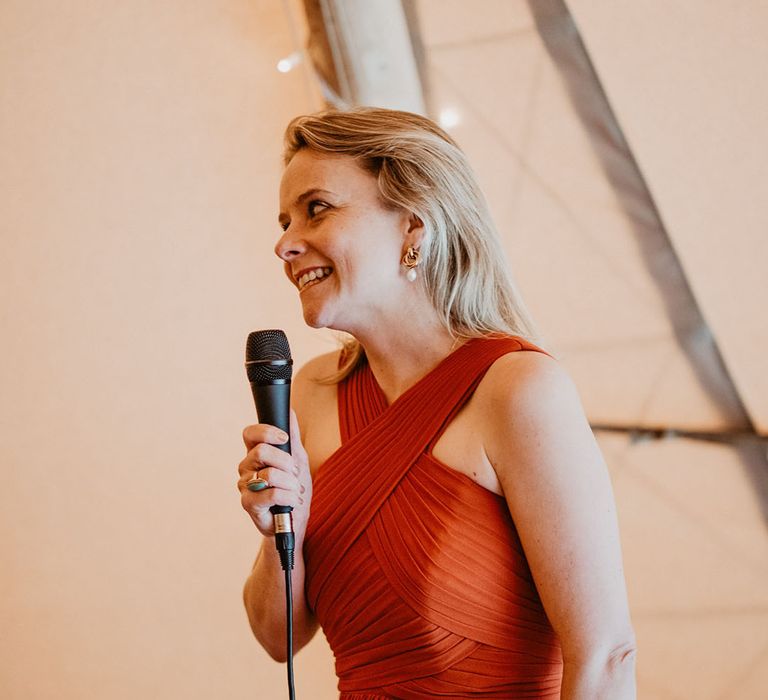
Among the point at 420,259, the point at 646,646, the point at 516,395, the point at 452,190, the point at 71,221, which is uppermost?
the point at 71,221

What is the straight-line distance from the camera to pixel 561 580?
152 cm

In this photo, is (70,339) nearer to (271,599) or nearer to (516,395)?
(271,599)

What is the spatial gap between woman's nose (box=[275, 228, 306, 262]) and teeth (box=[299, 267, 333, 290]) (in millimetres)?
46

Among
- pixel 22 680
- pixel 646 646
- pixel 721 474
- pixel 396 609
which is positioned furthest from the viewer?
pixel 22 680

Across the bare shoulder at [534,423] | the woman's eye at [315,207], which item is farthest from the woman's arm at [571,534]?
the woman's eye at [315,207]

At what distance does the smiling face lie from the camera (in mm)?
1797

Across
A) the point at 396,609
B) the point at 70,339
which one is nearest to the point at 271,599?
the point at 396,609

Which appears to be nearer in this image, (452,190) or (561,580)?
(561,580)

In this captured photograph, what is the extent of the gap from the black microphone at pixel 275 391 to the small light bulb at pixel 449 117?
2.01m

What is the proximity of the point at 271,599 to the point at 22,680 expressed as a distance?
2207 millimetres

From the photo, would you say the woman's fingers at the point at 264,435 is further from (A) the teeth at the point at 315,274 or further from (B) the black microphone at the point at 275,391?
(A) the teeth at the point at 315,274

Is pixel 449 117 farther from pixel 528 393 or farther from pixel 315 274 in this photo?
pixel 528 393

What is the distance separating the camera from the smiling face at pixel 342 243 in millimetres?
1797

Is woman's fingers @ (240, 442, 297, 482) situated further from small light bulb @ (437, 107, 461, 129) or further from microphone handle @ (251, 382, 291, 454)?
small light bulb @ (437, 107, 461, 129)
